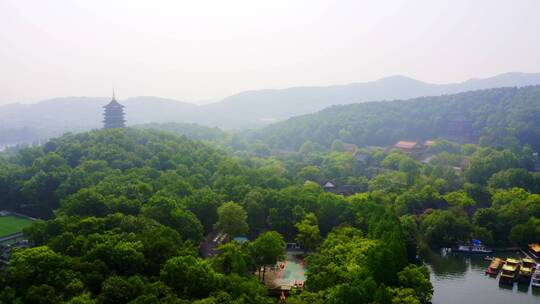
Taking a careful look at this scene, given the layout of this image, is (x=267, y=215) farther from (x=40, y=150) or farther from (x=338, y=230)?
(x=40, y=150)

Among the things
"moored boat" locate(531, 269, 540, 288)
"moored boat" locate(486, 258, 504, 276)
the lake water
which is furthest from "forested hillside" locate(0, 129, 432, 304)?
"moored boat" locate(531, 269, 540, 288)

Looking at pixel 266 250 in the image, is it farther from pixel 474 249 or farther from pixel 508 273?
pixel 474 249

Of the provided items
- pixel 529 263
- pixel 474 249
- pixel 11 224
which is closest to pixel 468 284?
pixel 529 263

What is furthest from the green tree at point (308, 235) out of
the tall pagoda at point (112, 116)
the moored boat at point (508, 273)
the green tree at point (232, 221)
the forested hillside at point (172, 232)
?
the tall pagoda at point (112, 116)

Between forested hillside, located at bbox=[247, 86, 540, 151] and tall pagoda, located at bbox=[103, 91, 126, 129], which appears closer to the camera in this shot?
tall pagoda, located at bbox=[103, 91, 126, 129]

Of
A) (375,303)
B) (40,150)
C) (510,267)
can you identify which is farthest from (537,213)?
(40,150)

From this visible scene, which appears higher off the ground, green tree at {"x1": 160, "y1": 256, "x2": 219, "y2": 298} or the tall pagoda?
the tall pagoda

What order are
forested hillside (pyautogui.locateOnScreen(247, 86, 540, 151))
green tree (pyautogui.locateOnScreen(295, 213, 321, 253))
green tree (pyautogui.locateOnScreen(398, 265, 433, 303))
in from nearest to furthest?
green tree (pyautogui.locateOnScreen(398, 265, 433, 303)) < green tree (pyautogui.locateOnScreen(295, 213, 321, 253)) < forested hillside (pyautogui.locateOnScreen(247, 86, 540, 151))

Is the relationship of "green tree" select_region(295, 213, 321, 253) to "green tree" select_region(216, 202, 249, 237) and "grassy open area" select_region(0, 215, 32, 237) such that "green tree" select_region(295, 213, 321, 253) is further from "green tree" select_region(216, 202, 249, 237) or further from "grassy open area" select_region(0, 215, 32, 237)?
"grassy open area" select_region(0, 215, 32, 237)

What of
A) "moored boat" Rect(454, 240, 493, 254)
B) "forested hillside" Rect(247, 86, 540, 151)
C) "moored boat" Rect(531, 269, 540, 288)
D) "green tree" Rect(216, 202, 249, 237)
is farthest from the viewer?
"forested hillside" Rect(247, 86, 540, 151)
